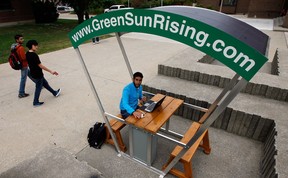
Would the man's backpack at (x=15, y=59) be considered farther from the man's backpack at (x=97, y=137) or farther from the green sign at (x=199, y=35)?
the green sign at (x=199, y=35)

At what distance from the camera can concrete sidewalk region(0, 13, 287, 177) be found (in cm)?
389

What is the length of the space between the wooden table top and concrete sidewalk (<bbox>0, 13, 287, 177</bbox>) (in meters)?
1.26

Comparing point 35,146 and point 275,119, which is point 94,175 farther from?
point 275,119

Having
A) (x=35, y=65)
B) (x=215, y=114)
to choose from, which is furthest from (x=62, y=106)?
(x=215, y=114)

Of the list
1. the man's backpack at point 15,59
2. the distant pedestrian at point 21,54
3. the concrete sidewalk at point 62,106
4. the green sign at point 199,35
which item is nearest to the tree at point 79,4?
the concrete sidewalk at point 62,106

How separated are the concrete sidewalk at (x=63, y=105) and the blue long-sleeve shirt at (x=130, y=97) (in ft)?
4.07

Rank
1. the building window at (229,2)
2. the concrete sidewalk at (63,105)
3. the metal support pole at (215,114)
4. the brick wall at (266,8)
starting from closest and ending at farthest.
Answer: the metal support pole at (215,114)
the concrete sidewalk at (63,105)
the brick wall at (266,8)
the building window at (229,2)

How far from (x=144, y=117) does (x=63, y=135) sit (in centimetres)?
203

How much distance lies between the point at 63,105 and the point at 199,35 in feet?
14.6

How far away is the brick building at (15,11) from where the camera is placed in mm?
18328

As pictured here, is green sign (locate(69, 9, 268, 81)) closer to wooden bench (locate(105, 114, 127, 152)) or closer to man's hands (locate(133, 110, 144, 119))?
man's hands (locate(133, 110, 144, 119))

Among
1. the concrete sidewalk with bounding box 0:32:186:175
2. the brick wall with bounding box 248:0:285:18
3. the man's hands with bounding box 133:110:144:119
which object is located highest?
the brick wall with bounding box 248:0:285:18

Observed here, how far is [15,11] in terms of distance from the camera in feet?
63.0

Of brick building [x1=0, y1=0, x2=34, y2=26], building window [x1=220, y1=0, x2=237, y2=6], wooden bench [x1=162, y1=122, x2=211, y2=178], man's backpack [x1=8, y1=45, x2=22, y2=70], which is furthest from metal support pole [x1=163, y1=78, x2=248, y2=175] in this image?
building window [x1=220, y1=0, x2=237, y2=6]
